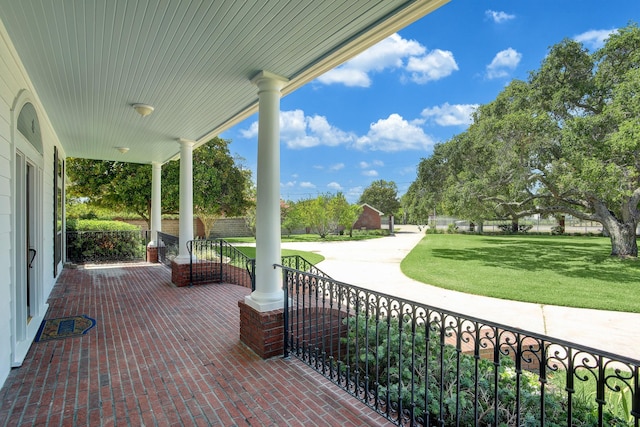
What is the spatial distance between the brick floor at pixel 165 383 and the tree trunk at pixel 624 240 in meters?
16.1

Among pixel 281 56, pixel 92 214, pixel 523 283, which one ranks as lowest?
pixel 523 283

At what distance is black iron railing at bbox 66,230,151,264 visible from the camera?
9.73 meters

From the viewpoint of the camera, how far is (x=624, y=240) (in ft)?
43.5

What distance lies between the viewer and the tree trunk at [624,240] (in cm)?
1320

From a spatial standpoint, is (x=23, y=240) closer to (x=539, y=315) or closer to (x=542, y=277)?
(x=539, y=315)

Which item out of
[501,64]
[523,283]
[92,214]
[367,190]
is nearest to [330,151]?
[367,190]

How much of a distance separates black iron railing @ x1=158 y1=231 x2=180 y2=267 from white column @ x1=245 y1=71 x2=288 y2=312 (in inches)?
212

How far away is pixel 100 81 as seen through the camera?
3.72 m

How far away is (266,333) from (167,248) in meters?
6.91

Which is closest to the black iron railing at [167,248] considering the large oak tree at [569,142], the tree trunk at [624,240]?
the large oak tree at [569,142]

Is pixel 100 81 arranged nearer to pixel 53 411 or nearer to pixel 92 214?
pixel 53 411

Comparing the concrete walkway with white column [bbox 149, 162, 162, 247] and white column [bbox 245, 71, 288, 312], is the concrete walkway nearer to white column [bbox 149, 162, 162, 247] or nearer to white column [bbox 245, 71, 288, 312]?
white column [bbox 245, 71, 288, 312]

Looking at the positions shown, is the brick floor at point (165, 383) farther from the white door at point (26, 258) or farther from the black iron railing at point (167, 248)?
the black iron railing at point (167, 248)

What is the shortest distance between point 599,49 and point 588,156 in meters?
5.15
